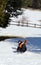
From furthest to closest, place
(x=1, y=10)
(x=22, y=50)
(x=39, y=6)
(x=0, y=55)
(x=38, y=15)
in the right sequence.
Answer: (x=39, y=6) → (x=38, y=15) → (x=1, y=10) → (x=22, y=50) → (x=0, y=55)

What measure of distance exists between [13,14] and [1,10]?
5.66m

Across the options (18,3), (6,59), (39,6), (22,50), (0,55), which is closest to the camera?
(6,59)

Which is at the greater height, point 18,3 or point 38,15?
point 18,3

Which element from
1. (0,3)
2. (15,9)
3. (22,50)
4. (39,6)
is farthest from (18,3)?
(39,6)

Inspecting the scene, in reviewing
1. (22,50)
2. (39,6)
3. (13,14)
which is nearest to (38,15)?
(39,6)

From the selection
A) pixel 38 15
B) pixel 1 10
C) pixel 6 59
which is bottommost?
pixel 38 15

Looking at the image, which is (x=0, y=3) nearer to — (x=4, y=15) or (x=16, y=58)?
(x=4, y=15)

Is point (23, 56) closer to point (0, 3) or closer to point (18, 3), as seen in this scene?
point (0, 3)

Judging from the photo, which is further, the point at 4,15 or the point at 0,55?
the point at 4,15

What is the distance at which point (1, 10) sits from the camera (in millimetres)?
25453

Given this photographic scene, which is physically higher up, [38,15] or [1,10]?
[1,10]

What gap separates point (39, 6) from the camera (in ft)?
254

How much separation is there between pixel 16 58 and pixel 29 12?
54.8 m

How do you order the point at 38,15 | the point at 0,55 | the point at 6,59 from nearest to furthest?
the point at 6,59
the point at 0,55
the point at 38,15
